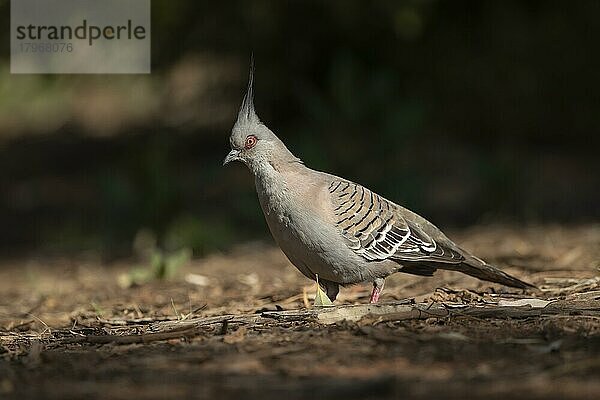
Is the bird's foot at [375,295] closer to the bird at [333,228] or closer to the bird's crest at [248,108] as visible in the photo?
the bird at [333,228]

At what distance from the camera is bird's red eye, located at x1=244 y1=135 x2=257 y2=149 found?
211 inches

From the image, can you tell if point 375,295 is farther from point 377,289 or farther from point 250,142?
point 250,142

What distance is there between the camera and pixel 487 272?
5.30 meters

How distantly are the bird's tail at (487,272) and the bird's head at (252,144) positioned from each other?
3.77ft

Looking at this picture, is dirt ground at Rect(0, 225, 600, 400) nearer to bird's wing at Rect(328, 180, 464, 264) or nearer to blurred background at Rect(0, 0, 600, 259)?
bird's wing at Rect(328, 180, 464, 264)

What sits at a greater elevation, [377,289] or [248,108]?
[248,108]

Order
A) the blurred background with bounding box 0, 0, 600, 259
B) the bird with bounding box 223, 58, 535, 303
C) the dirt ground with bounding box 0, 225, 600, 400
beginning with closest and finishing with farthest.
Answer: the dirt ground with bounding box 0, 225, 600, 400 < the bird with bounding box 223, 58, 535, 303 < the blurred background with bounding box 0, 0, 600, 259

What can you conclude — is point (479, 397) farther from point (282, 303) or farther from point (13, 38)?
point (13, 38)

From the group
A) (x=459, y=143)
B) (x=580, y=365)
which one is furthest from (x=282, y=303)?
(x=459, y=143)

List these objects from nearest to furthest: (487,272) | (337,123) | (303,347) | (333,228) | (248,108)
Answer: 1. (303,347)
2. (333,228)
3. (487,272)
4. (248,108)
5. (337,123)

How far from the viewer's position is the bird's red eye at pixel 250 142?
5.37 meters

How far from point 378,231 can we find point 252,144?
0.86 metres

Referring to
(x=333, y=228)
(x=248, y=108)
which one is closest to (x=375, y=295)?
(x=333, y=228)

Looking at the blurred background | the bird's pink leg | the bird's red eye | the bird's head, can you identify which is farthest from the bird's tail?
the blurred background
